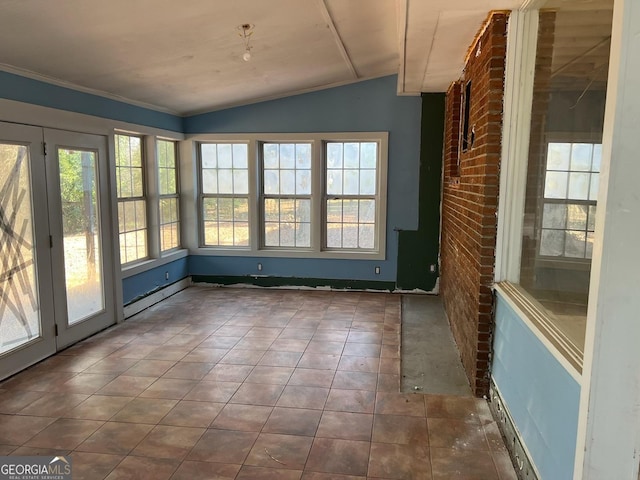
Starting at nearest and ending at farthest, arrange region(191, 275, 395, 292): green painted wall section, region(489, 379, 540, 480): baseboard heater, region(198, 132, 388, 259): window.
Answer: region(489, 379, 540, 480): baseboard heater, region(198, 132, 388, 259): window, region(191, 275, 395, 292): green painted wall section

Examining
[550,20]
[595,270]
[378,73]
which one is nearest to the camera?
Answer: [595,270]

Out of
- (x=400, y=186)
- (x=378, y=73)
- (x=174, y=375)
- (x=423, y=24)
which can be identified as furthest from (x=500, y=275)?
(x=378, y=73)

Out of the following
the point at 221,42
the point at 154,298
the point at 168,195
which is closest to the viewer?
the point at 221,42

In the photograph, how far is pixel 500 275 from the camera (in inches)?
117

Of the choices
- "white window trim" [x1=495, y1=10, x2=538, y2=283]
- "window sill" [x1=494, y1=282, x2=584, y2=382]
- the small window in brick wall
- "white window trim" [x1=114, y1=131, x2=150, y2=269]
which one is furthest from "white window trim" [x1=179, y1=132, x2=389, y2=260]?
"window sill" [x1=494, y1=282, x2=584, y2=382]

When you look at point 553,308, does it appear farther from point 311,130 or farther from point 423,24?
point 311,130

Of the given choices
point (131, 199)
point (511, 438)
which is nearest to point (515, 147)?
point (511, 438)

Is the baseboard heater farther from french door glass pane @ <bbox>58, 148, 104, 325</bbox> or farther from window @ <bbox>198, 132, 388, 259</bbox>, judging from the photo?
french door glass pane @ <bbox>58, 148, 104, 325</bbox>

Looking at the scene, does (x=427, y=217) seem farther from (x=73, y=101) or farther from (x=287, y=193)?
(x=73, y=101)

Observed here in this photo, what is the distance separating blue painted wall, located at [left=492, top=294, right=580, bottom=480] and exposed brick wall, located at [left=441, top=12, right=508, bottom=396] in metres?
0.19

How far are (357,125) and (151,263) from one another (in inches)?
120

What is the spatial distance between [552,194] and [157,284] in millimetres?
4507

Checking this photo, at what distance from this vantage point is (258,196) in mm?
6277

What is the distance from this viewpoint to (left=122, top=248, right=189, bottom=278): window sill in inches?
198
